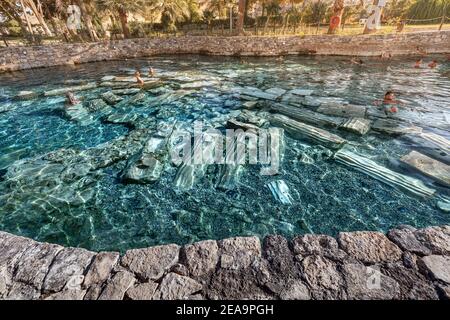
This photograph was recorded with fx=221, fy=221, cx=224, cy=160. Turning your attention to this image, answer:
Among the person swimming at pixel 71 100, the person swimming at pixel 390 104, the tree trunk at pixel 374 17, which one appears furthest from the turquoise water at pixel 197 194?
the tree trunk at pixel 374 17

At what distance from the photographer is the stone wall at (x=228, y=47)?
20.1m

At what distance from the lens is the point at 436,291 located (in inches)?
115

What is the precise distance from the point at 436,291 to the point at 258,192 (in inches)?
151

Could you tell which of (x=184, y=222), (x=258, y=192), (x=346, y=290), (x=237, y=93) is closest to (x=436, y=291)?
(x=346, y=290)

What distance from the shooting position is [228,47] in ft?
79.0

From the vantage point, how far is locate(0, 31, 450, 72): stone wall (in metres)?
20.1

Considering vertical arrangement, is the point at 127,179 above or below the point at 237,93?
below

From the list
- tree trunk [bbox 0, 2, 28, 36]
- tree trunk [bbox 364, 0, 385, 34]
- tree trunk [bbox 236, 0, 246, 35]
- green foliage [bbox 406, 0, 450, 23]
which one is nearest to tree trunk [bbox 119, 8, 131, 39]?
tree trunk [bbox 0, 2, 28, 36]

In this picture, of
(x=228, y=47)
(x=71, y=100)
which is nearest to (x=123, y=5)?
(x=228, y=47)

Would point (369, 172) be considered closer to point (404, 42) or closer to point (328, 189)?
point (328, 189)

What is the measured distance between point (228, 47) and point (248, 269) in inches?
983

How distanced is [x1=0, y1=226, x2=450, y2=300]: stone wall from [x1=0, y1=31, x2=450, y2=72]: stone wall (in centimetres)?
2298

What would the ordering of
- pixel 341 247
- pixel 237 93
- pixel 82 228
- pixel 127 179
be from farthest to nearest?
pixel 237 93
pixel 127 179
pixel 82 228
pixel 341 247

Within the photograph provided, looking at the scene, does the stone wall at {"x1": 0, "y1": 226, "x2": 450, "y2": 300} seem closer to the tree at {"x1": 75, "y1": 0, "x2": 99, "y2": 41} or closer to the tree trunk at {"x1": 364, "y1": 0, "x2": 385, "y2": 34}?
the tree trunk at {"x1": 364, "y1": 0, "x2": 385, "y2": 34}
